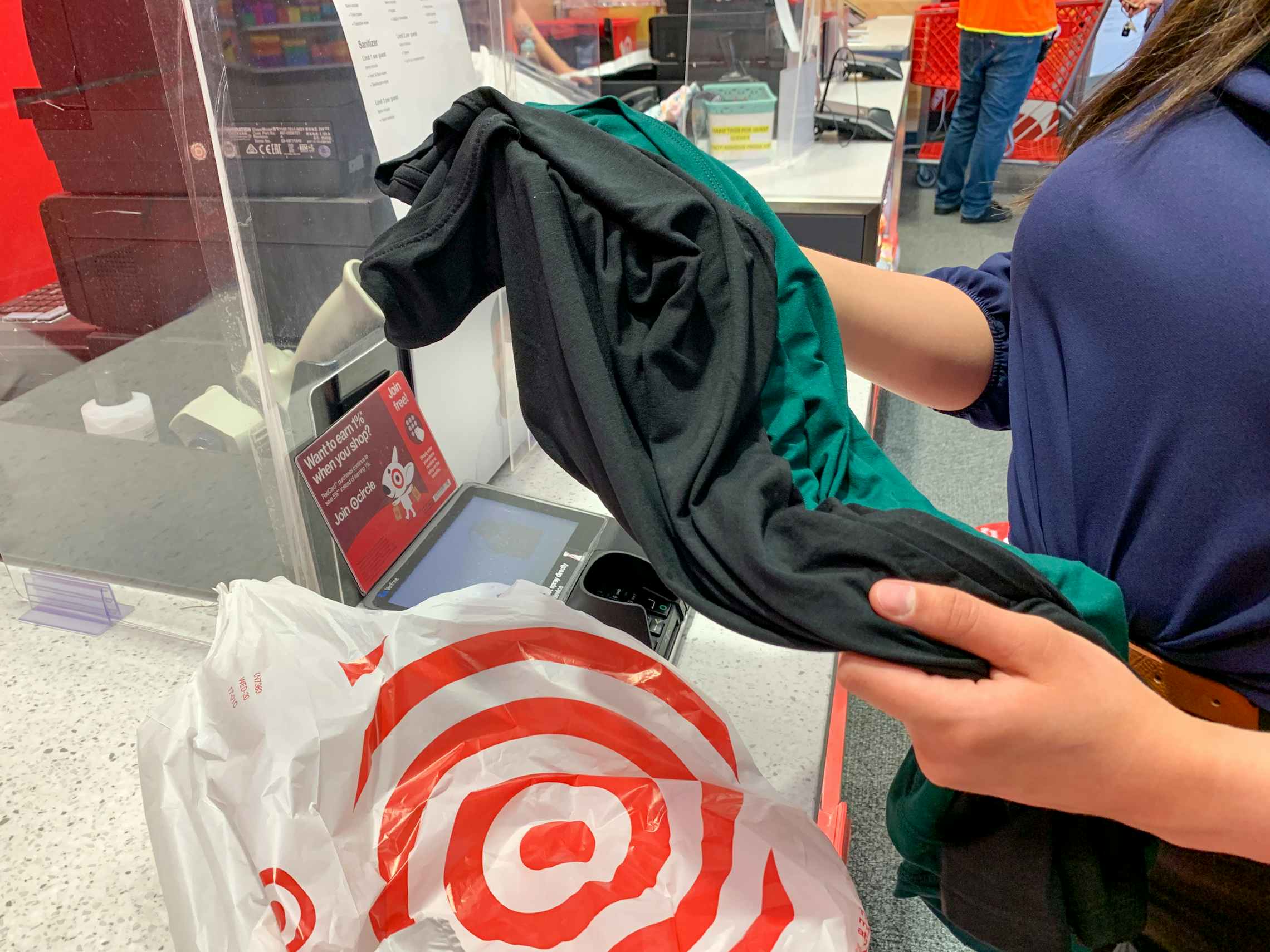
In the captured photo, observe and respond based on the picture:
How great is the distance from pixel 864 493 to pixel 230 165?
0.52m

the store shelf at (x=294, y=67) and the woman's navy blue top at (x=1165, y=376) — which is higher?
the store shelf at (x=294, y=67)

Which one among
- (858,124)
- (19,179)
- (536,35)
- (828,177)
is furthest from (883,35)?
(19,179)

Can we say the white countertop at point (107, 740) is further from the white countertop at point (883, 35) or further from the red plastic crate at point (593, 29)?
the white countertop at point (883, 35)

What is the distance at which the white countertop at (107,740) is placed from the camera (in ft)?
1.94

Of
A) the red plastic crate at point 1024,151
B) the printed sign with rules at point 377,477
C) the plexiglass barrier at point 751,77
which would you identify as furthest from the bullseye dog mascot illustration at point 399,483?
the red plastic crate at point 1024,151

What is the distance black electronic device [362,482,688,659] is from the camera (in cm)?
80

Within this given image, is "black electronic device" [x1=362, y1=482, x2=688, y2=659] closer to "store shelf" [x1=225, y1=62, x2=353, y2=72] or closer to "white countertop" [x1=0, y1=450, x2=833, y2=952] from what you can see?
"white countertop" [x1=0, y1=450, x2=833, y2=952]

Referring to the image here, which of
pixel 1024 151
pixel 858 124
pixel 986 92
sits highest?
pixel 858 124

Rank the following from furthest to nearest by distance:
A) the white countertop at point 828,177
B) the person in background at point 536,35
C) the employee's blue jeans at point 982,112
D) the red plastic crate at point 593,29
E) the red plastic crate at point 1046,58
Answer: the red plastic crate at point 1046,58
the employee's blue jeans at point 982,112
the red plastic crate at point 593,29
the white countertop at point 828,177
the person in background at point 536,35

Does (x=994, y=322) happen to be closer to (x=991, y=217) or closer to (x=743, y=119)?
(x=743, y=119)

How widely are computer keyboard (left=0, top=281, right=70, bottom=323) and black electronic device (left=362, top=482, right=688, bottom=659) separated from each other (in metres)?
0.38

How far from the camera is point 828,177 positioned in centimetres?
168

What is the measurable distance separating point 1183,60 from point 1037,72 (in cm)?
421

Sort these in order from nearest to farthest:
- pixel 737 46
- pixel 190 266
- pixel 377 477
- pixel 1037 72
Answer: pixel 190 266 < pixel 377 477 < pixel 737 46 < pixel 1037 72
